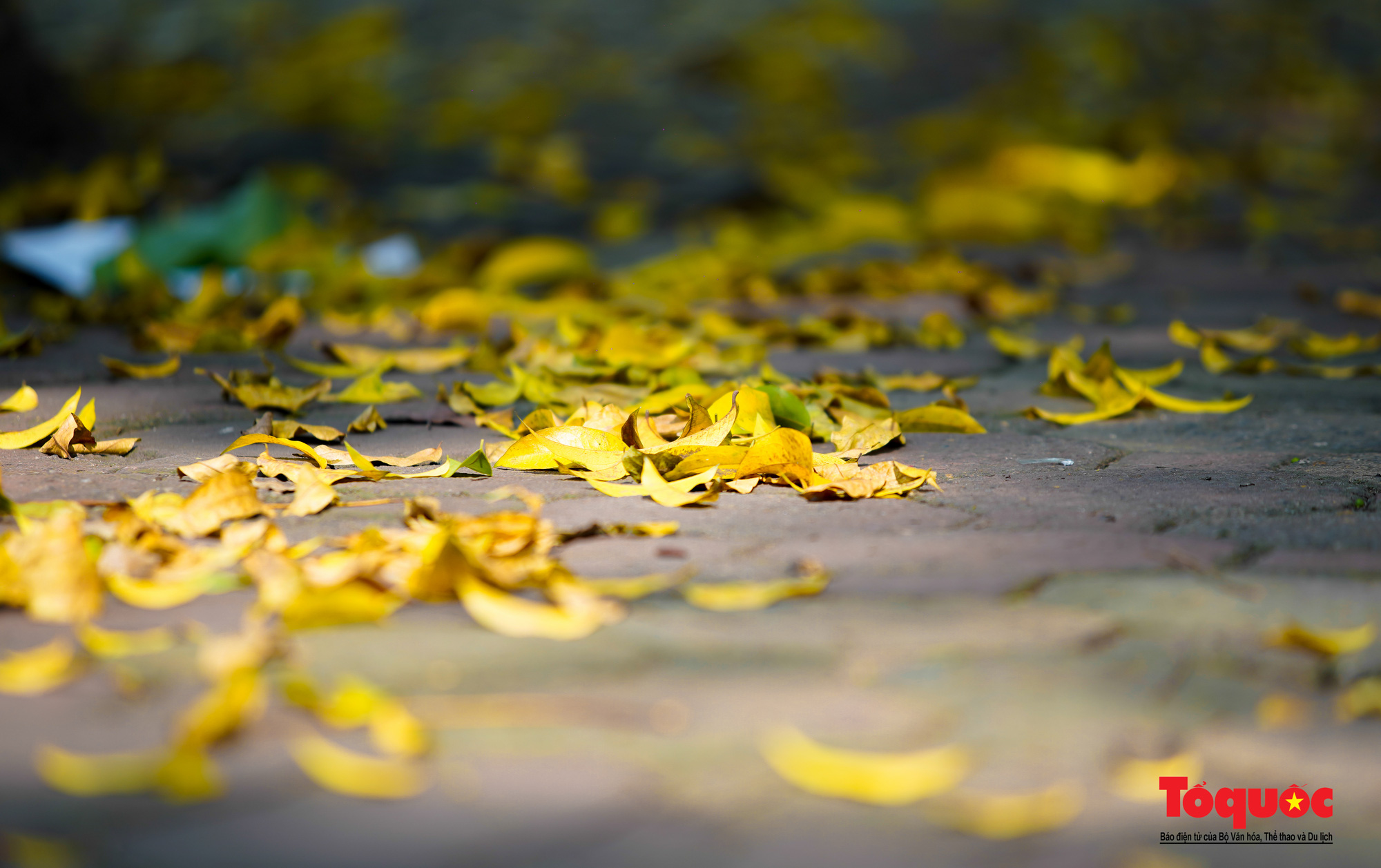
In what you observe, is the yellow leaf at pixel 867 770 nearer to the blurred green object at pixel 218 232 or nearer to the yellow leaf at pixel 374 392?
the yellow leaf at pixel 374 392

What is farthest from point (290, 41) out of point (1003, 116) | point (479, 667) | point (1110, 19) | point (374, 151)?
point (479, 667)

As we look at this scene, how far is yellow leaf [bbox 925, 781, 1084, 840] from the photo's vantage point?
0.60 meters

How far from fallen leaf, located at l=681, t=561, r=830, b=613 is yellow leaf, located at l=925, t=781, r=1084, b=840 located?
0.95 feet

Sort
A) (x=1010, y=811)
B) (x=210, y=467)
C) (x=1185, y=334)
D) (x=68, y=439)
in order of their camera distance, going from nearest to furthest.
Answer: (x=1010, y=811), (x=210, y=467), (x=68, y=439), (x=1185, y=334)

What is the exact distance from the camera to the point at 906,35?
559 centimetres

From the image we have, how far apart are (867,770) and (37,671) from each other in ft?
1.80

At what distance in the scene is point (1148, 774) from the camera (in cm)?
64

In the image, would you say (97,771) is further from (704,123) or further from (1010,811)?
(704,123)

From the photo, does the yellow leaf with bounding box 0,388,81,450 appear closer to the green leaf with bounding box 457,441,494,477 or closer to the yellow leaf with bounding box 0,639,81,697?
the green leaf with bounding box 457,441,494,477

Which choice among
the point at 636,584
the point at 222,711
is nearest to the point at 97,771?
the point at 222,711

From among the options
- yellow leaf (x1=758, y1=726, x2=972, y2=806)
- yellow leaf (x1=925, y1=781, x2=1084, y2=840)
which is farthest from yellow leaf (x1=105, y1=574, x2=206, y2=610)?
yellow leaf (x1=925, y1=781, x2=1084, y2=840)

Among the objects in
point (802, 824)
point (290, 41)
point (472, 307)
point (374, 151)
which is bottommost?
point (802, 824)

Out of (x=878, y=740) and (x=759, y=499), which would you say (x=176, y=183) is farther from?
(x=878, y=740)

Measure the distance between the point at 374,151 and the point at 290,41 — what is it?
94 cm
